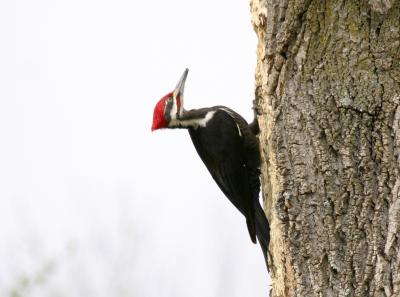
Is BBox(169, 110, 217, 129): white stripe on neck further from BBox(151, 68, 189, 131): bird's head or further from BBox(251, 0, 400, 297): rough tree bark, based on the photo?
BBox(251, 0, 400, 297): rough tree bark

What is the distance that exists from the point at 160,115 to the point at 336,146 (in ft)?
7.70

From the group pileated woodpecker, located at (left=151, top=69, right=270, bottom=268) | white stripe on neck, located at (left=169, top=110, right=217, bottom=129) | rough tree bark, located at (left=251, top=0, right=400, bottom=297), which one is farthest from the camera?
white stripe on neck, located at (left=169, top=110, right=217, bottom=129)

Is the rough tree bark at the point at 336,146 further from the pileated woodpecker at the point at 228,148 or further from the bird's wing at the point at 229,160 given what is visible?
the bird's wing at the point at 229,160

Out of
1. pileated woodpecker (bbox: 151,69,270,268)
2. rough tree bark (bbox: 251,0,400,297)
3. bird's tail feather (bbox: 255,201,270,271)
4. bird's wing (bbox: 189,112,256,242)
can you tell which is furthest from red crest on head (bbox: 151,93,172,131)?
rough tree bark (bbox: 251,0,400,297)

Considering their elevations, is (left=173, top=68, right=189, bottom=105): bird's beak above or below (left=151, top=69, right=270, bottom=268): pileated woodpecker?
above

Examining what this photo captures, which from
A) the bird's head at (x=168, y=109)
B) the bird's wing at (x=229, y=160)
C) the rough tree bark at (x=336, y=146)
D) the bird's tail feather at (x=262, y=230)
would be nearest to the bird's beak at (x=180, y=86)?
the bird's head at (x=168, y=109)

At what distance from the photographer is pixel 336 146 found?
10.1 feet

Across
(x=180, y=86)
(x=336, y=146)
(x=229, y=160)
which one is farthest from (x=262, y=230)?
(x=336, y=146)

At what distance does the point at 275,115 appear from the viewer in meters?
3.25

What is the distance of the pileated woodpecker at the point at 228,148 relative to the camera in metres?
4.70

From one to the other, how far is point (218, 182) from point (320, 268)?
6.99 feet

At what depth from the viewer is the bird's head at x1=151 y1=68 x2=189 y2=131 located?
5262 mm

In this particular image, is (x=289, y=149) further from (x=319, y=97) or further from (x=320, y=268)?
(x=320, y=268)

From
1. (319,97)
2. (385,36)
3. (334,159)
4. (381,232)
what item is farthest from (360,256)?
(385,36)
